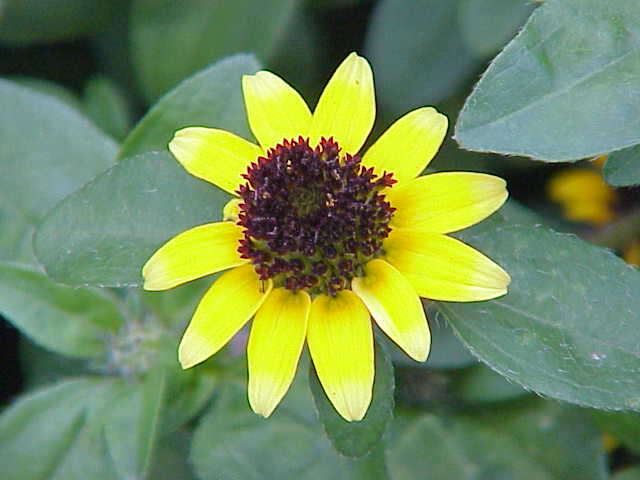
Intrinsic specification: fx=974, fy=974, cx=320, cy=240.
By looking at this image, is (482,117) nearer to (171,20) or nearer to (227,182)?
(227,182)

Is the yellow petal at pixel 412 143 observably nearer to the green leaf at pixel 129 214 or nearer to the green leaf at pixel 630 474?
the green leaf at pixel 129 214

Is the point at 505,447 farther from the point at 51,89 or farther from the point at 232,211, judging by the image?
the point at 51,89

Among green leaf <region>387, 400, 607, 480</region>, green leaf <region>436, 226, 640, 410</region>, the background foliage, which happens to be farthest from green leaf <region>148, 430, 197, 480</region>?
green leaf <region>436, 226, 640, 410</region>

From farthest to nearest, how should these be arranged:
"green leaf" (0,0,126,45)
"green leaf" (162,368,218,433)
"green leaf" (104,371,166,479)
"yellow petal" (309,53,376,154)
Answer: "green leaf" (0,0,126,45) → "green leaf" (162,368,218,433) → "green leaf" (104,371,166,479) → "yellow petal" (309,53,376,154)

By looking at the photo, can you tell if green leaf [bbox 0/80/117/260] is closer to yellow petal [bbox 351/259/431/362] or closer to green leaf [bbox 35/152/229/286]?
green leaf [bbox 35/152/229/286]

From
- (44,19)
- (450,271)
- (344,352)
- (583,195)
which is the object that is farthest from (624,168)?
(44,19)

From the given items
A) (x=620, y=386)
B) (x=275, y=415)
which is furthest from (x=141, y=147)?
(x=620, y=386)
